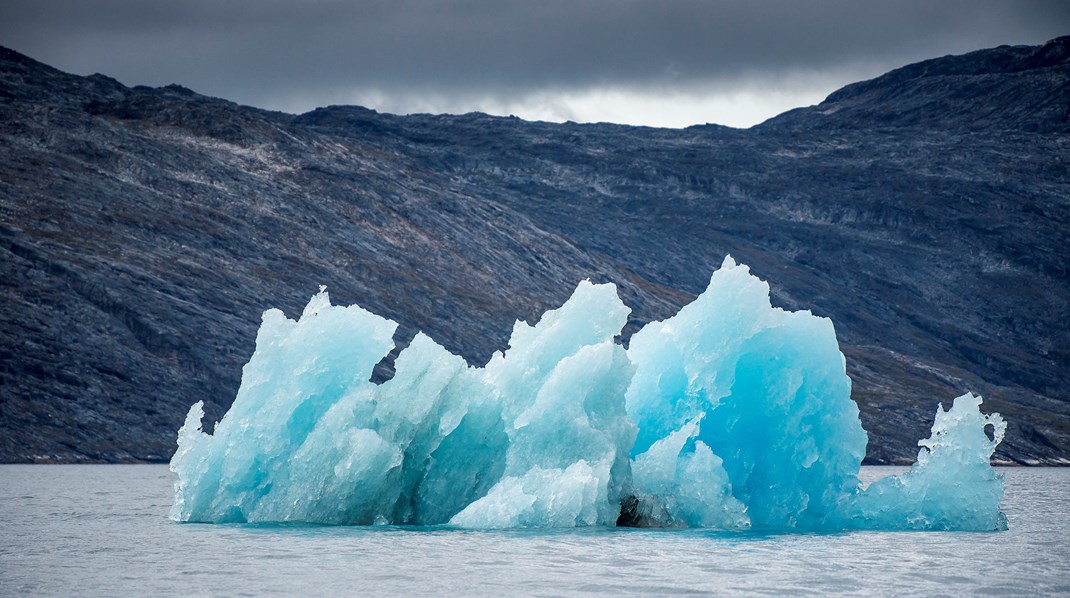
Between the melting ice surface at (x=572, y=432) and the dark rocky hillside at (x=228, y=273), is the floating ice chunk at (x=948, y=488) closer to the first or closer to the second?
the melting ice surface at (x=572, y=432)

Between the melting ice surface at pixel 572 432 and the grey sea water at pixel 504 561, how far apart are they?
1.09m

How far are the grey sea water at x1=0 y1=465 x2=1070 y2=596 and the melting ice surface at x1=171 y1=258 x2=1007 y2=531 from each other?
1.09m

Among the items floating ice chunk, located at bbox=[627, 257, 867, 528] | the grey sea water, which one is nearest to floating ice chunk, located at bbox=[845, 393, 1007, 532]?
the grey sea water

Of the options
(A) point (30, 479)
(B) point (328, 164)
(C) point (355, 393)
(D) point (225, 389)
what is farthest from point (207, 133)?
(C) point (355, 393)

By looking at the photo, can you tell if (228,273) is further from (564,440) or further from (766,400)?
(766,400)

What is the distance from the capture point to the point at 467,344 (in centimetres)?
13550

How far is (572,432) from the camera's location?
114 feet

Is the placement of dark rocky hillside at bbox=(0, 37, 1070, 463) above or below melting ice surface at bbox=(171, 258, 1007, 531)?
above

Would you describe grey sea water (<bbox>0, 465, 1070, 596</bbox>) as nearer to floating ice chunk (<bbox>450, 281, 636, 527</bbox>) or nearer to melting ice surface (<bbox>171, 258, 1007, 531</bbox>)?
floating ice chunk (<bbox>450, 281, 636, 527</bbox>)

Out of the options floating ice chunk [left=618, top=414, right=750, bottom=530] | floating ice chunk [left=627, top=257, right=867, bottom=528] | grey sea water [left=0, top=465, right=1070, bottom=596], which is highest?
floating ice chunk [left=627, top=257, right=867, bottom=528]

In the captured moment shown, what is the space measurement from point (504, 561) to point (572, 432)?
615cm

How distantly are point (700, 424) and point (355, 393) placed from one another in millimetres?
9419

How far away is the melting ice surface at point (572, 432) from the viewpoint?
3522 centimetres

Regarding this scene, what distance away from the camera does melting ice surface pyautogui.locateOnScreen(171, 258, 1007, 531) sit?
35.2 meters
